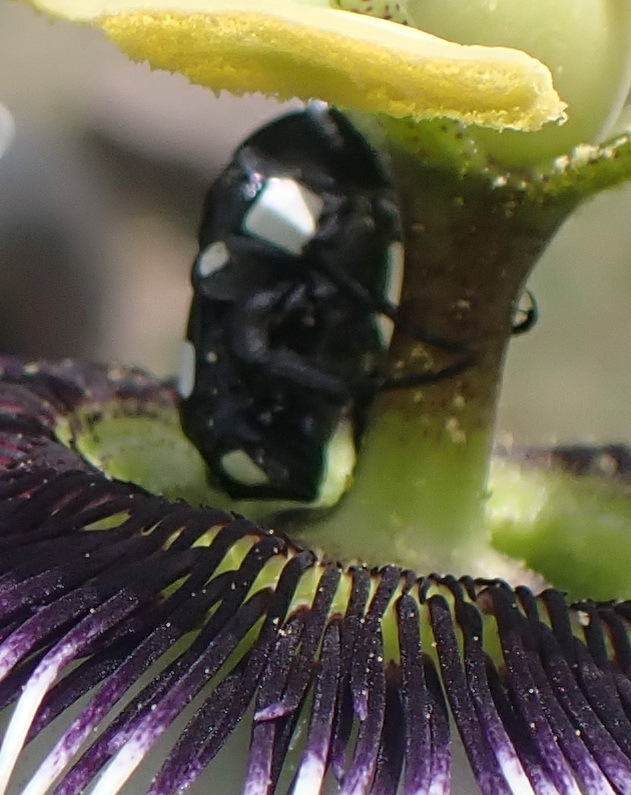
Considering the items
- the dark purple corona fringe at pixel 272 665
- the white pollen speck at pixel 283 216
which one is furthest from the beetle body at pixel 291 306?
the dark purple corona fringe at pixel 272 665

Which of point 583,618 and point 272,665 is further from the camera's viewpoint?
point 583,618

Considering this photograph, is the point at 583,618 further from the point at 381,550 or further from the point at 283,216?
the point at 283,216

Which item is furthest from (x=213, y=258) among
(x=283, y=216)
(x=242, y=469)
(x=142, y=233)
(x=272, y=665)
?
(x=142, y=233)

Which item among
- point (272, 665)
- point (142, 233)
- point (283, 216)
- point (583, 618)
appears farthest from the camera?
point (142, 233)

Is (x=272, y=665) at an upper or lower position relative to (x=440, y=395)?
lower

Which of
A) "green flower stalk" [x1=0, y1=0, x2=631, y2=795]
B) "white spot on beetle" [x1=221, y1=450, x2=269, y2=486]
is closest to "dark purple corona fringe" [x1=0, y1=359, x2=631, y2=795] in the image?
"green flower stalk" [x1=0, y1=0, x2=631, y2=795]

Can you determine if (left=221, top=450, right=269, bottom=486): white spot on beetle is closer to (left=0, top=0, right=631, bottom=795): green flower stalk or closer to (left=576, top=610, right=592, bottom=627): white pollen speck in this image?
(left=0, top=0, right=631, bottom=795): green flower stalk

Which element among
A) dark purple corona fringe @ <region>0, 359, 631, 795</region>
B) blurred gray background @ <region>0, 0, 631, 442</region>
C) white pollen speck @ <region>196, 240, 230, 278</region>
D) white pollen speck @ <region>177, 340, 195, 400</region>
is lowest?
dark purple corona fringe @ <region>0, 359, 631, 795</region>

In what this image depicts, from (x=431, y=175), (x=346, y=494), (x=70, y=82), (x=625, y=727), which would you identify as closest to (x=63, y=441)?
(x=346, y=494)

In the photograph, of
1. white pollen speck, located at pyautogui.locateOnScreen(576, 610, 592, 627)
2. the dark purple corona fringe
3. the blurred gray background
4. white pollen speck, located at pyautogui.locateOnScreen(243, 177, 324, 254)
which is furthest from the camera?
the blurred gray background
